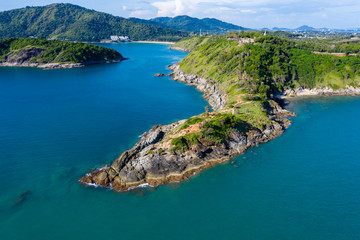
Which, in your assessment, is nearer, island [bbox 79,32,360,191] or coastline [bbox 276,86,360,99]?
island [bbox 79,32,360,191]

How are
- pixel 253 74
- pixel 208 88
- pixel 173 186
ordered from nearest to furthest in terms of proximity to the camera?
pixel 173 186 < pixel 253 74 < pixel 208 88

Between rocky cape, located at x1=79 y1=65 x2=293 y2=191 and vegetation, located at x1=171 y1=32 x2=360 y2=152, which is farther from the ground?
vegetation, located at x1=171 y1=32 x2=360 y2=152

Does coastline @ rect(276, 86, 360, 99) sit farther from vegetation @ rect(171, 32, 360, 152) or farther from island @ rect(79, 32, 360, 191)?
vegetation @ rect(171, 32, 360, 152)

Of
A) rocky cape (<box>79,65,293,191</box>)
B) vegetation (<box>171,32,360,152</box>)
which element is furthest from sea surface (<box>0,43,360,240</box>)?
vegetation (<box>171,32,360,152</box>)

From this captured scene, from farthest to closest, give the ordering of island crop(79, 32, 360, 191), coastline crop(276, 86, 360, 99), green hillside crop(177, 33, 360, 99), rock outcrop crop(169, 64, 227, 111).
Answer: coastline crop(276, 86, 360, 99), green hillside crop(177, 33, 360, 99), rock outcrop crop(169, 64, 227, 111), island crop(79, 32, 360, 191)

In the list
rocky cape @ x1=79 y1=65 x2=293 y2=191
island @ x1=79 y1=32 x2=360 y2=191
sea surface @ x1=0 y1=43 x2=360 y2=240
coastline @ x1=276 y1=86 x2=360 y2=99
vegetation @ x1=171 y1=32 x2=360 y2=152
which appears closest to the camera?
sea surface @ x1=0 y1=43 x2=360 y2=240

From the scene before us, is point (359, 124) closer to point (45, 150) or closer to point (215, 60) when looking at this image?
point (215, 60)

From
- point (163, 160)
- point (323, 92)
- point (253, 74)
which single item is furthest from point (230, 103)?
point (323, 92)

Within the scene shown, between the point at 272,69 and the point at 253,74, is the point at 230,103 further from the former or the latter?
the point at 272,69
